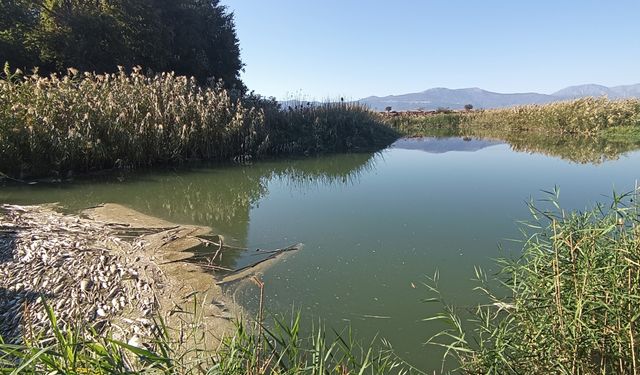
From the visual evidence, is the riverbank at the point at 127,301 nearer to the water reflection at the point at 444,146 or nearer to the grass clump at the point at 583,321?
the grass clump at the point at 583,321

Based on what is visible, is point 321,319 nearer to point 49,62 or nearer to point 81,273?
point 81,273

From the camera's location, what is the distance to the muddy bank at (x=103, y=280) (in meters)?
2.59

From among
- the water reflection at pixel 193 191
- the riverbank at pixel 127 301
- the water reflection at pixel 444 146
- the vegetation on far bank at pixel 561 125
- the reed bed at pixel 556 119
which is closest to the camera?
the riverbank at pixel 127 301

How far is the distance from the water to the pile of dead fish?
85 centimetres

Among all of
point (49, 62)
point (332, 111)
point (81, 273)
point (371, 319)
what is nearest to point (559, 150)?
point (332, 111)

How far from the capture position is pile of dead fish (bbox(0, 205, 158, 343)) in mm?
2588

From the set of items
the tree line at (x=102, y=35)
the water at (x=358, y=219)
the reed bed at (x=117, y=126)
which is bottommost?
the water at (x=358, y=219)

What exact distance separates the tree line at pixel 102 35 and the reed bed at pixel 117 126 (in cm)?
249

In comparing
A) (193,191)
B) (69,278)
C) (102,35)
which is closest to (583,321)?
(69,278)

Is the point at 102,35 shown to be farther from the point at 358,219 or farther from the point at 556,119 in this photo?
the point at 556,119

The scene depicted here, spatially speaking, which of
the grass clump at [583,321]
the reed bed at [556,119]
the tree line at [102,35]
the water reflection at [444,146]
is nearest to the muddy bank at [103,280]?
the grass clump at [583,321]

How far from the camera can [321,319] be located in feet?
9.20

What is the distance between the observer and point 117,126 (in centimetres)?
798


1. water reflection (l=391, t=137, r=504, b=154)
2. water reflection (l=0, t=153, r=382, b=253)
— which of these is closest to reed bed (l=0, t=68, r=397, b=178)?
water reflection (l=0, t=153, r=382, b=253)
